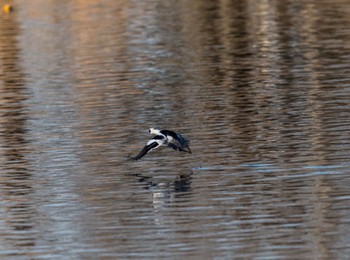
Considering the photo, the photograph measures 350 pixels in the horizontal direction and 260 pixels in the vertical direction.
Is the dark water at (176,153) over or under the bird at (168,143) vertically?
under

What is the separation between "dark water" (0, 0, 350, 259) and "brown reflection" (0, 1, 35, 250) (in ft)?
0.12

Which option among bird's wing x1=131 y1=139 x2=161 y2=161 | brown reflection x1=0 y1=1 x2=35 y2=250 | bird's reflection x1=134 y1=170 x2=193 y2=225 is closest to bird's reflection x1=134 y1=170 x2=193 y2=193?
bird's reflection x1=134 y1=170 x2=193 y2=225

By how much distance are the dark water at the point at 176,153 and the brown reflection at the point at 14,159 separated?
36mm

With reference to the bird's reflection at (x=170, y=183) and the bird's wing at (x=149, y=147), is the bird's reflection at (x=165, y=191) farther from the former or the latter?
the bird's wing at (x=149, y=147)

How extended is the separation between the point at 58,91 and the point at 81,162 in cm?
1124

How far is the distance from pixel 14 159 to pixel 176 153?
9.83 ft

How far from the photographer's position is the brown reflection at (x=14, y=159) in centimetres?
1758

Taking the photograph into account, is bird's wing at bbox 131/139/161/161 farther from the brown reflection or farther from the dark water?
the brown reflection

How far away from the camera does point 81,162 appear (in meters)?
22.2

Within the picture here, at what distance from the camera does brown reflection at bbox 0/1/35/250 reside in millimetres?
17578

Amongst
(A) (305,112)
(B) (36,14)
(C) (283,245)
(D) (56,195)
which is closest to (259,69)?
(A) (305,112)

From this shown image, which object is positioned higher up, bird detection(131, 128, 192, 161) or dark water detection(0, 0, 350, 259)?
bird detection(131, 128, 192, 161)

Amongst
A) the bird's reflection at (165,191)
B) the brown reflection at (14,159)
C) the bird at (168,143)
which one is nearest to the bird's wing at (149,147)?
the bird at (168,143)

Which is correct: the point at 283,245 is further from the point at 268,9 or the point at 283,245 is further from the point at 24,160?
the point at 268,9
